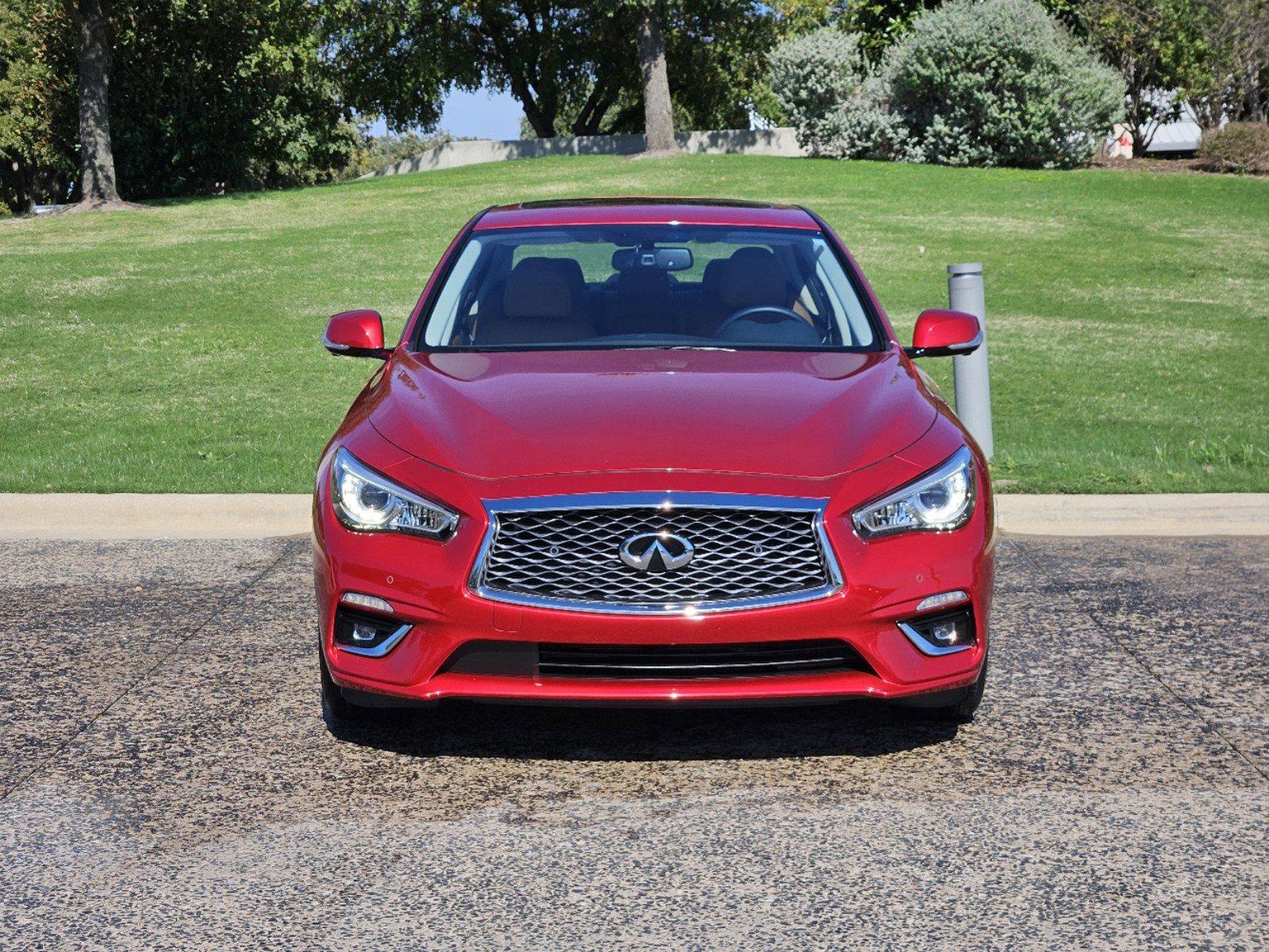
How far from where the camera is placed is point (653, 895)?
3650mm

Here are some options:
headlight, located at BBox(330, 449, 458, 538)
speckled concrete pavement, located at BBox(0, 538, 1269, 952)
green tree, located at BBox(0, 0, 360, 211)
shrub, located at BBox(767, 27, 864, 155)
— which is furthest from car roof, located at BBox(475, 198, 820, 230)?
green tree, located at BBox(0, 0, 360, 211)

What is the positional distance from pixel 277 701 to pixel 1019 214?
77.3 feet

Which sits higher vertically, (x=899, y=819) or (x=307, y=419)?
(x=899, y=819)

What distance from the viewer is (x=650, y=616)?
4.14 m

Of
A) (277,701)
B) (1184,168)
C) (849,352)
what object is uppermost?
(849,352)

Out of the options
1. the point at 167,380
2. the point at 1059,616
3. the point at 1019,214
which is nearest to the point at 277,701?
the point at 1059,616

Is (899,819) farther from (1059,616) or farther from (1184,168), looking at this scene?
(1184,168)

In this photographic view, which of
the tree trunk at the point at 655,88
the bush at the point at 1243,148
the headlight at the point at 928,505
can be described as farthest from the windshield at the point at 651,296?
the tree trunk at the point at 655,88

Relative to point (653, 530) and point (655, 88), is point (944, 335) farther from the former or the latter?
point (655, 88)

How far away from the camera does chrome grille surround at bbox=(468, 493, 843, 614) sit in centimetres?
418

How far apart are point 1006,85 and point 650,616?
105 feet

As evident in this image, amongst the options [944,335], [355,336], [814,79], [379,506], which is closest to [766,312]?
[944,335]

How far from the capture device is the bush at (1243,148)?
116 ft

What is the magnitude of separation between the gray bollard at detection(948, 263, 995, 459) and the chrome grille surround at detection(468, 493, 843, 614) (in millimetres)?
5262
